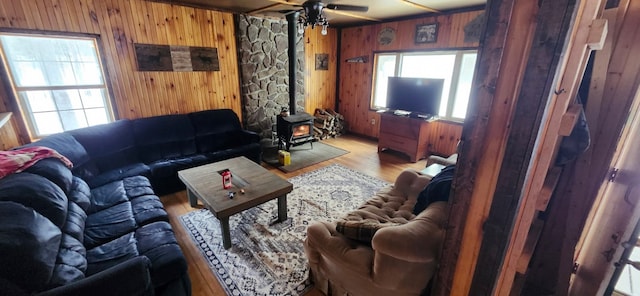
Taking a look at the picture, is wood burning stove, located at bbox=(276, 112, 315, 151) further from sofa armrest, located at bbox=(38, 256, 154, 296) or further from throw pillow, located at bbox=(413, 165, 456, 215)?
sofa armrest, located at bbox=(38, 256, 154, 296)

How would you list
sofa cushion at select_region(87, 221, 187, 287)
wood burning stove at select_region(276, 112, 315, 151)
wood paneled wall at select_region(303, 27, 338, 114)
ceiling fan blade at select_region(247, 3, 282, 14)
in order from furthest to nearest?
wood paneled wall at select_region(303, 27, 338, 114), wood burning stove at select_region(276, 112, 315, 151), ceiling fan blade at select_region(247, 3, 282, 14), sofa cushion at select_region(87, 221, 187, 287)

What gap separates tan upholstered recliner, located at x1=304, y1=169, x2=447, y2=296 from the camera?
1184 mm

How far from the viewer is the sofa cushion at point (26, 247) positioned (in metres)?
1.12

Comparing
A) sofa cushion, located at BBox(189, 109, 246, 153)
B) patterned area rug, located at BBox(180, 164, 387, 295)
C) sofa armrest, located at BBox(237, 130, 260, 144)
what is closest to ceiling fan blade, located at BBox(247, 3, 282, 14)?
sofa cushion, located at BBox(189, 109, 246, 153)

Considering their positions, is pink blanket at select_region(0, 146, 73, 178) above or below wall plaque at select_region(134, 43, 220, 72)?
below

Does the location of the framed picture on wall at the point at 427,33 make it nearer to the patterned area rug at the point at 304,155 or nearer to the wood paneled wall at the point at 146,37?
the patterned area rug at the point at 304,155

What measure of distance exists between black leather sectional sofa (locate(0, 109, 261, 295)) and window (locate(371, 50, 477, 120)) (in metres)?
3.64

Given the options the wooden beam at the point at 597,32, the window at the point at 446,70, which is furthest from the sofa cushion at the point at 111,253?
the window at the point at 446,70

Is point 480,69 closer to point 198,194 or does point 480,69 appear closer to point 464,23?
point 198,194

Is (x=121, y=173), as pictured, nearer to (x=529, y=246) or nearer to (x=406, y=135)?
(x=529, y=246)

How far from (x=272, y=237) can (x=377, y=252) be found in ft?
4.66

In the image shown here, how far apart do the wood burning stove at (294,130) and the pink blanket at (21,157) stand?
2.97 meters

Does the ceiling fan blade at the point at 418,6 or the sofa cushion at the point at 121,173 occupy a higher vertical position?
the ceiling fan blade at the point at 418,6

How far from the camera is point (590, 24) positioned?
859 millimetres
